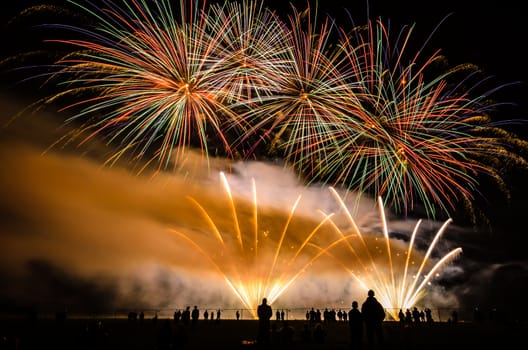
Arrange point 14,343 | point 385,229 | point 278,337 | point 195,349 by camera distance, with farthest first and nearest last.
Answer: point 385,229
point 278,337
point 195,349
point 14,343

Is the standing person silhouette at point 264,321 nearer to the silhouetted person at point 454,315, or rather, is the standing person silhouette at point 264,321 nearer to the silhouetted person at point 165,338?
the silhouetted person at point 165,338

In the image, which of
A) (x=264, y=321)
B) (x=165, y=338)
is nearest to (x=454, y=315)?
(x=264, y=321)

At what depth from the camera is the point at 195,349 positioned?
12.8m

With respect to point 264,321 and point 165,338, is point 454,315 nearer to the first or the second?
point 264,321

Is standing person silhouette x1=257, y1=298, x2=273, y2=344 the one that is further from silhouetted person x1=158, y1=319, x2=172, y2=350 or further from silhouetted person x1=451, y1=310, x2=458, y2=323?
silhouetted person x1=451, y1=310, x2=458, y2=323

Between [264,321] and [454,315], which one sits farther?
[454,315]

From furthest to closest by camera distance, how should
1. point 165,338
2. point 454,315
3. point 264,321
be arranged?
1. point 454,315
2. point 264,321
3. point 165,338

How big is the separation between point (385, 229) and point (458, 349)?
17.0m

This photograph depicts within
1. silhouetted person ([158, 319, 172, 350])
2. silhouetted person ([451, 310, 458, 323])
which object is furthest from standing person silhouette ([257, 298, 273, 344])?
silhouetted person ([451, 310, 458, 323])

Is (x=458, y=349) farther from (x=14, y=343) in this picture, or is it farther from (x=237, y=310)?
(x=237, y=310)

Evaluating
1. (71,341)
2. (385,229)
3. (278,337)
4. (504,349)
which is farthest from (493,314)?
(71,341)

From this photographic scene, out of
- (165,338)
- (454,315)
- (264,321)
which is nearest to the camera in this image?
(165,338)

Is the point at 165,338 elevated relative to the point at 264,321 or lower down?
lower down

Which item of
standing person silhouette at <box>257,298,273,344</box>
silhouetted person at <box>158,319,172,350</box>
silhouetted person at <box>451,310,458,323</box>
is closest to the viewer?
silhouetted person at <box>158,319,172,350</box>
